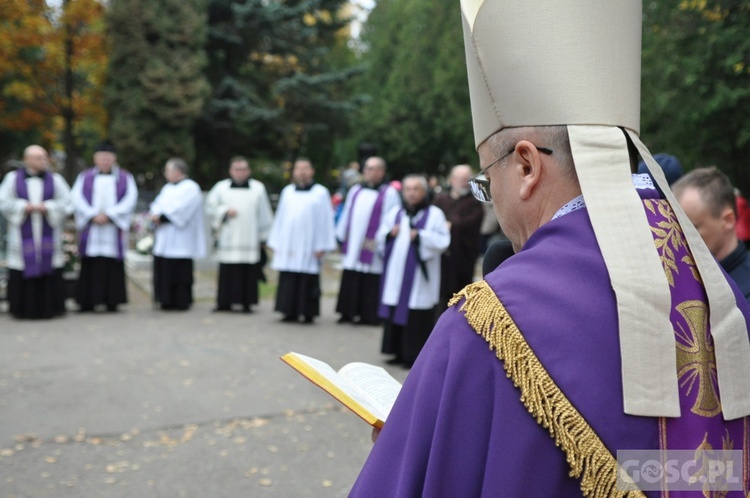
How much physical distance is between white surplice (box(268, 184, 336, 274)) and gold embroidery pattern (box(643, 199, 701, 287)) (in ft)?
28.5

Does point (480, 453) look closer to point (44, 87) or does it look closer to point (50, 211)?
point (50, 211)

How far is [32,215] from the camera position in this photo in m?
9.65

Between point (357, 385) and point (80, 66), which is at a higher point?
point (80, 66)

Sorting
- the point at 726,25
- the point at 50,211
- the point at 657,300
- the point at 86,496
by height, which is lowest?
the point at 86,496

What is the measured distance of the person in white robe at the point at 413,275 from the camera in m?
7.58

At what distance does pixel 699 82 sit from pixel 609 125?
32.9 ft

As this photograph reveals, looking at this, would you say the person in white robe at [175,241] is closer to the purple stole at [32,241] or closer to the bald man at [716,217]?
the purple stole at [32,241]

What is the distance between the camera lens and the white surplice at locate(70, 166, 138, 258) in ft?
34.0

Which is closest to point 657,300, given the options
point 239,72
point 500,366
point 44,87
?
point 500,366

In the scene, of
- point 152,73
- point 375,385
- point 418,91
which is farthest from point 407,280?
point 418,91

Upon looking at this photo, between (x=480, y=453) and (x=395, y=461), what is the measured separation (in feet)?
0.62

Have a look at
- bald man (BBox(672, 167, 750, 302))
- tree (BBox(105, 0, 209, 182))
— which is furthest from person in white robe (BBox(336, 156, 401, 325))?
tree (BBox(105, 0, 209, 182))

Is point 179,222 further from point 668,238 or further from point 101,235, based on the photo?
point 668,238

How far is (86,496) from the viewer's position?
14.4 feet
